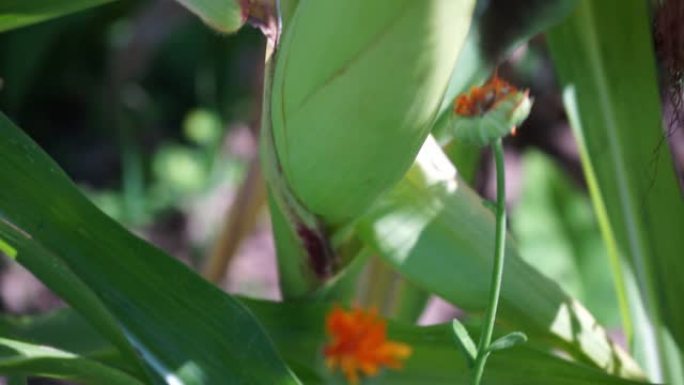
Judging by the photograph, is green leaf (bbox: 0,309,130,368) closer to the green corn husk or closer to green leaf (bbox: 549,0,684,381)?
the green corn husk

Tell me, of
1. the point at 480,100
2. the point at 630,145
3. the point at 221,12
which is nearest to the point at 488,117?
the point at 480,100

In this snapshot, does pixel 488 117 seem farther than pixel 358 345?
No

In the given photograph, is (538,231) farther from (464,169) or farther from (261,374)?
(261,374)

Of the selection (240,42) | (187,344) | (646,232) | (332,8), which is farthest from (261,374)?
(240,42)

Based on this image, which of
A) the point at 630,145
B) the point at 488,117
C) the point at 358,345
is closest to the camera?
the point at 488,117

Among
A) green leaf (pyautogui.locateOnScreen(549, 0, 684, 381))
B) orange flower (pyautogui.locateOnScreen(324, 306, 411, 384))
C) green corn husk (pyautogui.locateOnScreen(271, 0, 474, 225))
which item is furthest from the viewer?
green leaf (pyautogui.locateOnScreen(549, 0, 684, 381))

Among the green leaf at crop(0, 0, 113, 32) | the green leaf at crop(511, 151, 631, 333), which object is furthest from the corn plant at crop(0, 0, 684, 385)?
the green leaf at crop(511, 151, 631, 333)

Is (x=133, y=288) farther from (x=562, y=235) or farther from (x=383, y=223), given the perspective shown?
(x=562, y=235)
